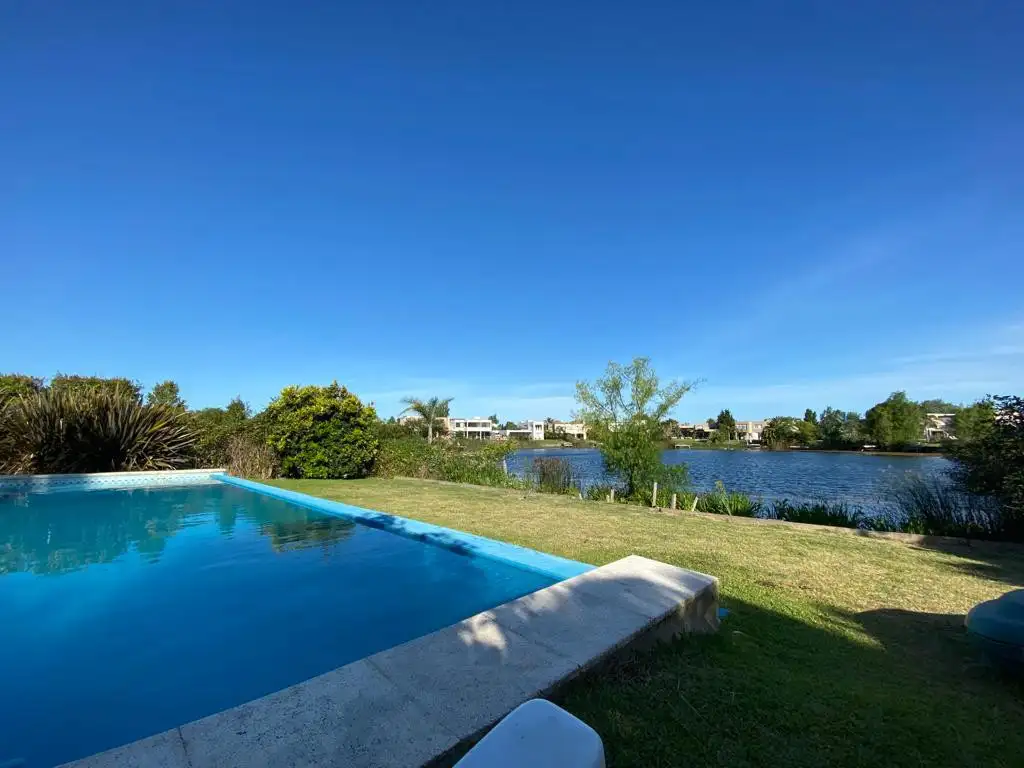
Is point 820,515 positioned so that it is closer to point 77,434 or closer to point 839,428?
point 77,434

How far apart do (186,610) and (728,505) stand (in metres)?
8.22

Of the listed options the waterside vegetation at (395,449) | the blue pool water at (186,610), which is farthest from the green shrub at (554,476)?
the blue pool water at (186,610)

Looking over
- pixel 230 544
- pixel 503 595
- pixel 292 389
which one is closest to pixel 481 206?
pixel 292 389

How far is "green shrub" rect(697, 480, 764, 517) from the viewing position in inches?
343

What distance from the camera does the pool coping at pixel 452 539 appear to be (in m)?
4.78

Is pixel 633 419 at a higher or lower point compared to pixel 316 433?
higher

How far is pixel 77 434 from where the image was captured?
37.4 ft

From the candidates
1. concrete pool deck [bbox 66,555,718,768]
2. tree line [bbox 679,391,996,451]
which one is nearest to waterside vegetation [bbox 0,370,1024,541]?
concrete pool deck [bbox 66,555,718,768]

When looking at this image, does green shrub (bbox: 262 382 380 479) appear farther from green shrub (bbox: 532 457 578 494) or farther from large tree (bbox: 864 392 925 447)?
large tree (bbox: 864 392 925 447)

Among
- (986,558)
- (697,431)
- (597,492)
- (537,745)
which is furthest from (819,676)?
(697,431)

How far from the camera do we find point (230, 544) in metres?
6.36

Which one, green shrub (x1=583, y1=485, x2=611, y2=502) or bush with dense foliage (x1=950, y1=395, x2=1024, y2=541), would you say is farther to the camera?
green shrub (x1=583, y1=485, x2=611, y2=502)

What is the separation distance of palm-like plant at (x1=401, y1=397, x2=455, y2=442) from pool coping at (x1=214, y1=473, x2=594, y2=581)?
19.4 meters

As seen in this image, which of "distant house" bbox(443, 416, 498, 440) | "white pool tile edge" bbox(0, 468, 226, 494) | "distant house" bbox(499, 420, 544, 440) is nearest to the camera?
"white pool tile edge" bbox(0, 468, 226, 494)
